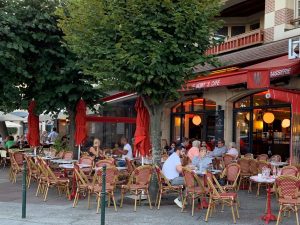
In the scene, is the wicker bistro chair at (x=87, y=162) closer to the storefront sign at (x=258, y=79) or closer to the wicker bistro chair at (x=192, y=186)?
the wicker bistro chair at (x=192, y=186)

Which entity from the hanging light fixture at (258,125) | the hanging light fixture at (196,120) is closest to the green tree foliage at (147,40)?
the hanging light fixture at (258,125)

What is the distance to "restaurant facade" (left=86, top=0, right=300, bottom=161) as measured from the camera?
42.6 ft

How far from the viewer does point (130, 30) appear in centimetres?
954

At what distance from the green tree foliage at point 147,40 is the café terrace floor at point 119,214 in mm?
2658

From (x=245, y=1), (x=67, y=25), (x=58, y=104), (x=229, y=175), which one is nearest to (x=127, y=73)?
(x=67, y=25)

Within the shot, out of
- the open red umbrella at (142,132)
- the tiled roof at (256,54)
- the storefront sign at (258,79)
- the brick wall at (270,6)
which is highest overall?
the brick wall at (270,6)

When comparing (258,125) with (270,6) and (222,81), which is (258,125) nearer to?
(222,81)

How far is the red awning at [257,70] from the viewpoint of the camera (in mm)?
11086

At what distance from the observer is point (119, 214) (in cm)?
888

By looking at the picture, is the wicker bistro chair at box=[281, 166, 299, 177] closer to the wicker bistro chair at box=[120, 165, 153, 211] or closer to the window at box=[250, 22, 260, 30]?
the wicker bistro chair at box=[120, 165, 153, 211]

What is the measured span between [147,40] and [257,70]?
10.6ft

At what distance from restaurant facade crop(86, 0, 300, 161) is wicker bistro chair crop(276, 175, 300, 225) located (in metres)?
3.44

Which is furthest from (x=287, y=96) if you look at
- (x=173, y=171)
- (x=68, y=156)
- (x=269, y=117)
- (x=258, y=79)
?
(x=68, y=156)

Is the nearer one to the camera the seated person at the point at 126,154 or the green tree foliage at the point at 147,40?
the green tree foliage at the point at 147,40
